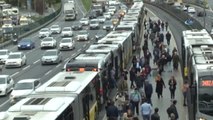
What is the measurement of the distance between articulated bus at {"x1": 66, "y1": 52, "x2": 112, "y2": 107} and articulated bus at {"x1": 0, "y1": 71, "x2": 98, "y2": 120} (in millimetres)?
685

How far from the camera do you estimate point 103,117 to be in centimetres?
2397

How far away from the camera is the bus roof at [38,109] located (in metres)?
15.3

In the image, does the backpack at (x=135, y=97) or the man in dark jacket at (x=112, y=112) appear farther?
the backpack at (x=135, y=97)

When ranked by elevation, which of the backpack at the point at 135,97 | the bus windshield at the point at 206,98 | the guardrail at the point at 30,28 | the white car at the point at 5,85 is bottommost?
the guardrail at the point at 30,28

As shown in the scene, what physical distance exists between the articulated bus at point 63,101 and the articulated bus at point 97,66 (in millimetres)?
685

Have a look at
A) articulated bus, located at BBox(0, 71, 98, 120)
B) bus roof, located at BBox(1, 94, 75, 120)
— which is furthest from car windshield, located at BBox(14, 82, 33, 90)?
bus roof, located at BBox(1, 94, 75, 120)

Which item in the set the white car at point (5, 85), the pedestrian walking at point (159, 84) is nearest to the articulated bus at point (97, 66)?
the pedestrian walking at point (159, 84)

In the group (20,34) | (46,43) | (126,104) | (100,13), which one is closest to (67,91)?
(126,104)

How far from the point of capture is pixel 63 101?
17125mm

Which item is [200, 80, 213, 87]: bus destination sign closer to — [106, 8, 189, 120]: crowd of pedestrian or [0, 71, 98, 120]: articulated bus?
[106, 8, 189, 120]: crowd of pedestrian

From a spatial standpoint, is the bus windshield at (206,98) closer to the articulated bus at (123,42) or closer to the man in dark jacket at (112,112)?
the man in dark jacket at (112,112)

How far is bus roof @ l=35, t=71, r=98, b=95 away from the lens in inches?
746

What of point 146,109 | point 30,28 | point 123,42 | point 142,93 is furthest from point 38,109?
point 30,28

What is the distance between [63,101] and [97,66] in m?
7.78
